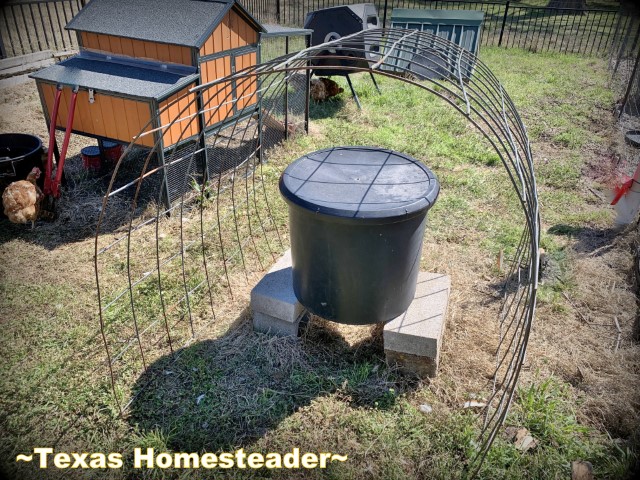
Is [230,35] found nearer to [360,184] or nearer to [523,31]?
[360,184]

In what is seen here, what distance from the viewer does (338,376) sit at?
12.1 feet

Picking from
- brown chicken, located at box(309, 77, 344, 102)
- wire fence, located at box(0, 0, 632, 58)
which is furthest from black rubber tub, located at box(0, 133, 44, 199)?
wire fence, located at box(0, 0, 632, 58)

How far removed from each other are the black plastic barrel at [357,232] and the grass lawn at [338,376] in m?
0.65

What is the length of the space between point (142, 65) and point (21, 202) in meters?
2.07

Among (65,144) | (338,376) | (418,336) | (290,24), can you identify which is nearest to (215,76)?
(65,144)

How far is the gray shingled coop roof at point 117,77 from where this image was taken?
515cm

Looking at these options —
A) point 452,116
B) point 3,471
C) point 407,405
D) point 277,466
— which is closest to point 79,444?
point 3,471

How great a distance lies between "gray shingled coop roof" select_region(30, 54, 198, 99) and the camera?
16.9ft

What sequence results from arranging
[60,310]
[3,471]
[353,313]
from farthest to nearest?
[60,310]
[353,313]
[3,471]

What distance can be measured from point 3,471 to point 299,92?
6.54 metres

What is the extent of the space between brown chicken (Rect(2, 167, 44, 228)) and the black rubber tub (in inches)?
9.7

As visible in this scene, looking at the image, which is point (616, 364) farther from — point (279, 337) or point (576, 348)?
point (279, 337)

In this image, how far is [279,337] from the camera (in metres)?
4.01

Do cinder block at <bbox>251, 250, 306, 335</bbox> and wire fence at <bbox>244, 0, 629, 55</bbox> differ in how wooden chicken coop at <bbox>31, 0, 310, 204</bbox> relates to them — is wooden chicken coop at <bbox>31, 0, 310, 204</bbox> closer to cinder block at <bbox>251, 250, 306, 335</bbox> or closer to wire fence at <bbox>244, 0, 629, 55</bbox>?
cinder block at <bbox>251, 250, 306, 335</bbox>
